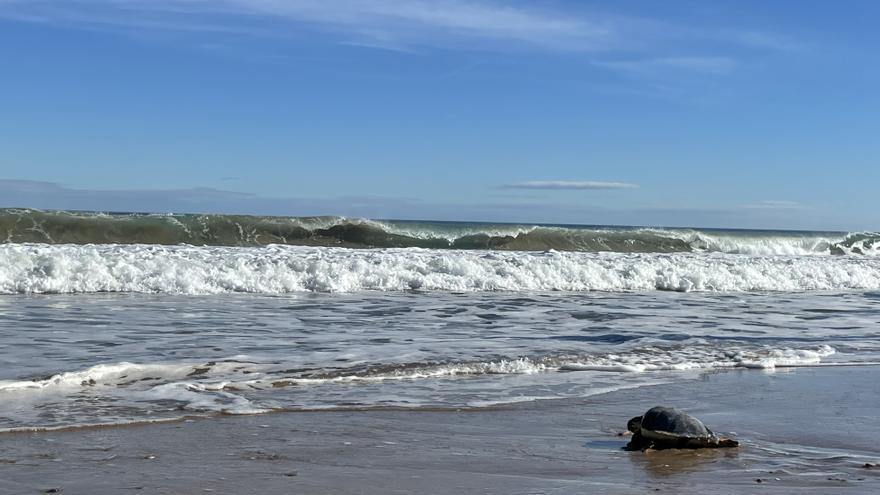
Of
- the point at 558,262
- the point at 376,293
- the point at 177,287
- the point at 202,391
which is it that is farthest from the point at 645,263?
the point at 202,391

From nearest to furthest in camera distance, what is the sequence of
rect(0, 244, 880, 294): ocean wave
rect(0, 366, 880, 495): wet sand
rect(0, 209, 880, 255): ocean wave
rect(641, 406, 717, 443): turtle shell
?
1. rect(0, 366, 880, 495): wet sand
2. rect(641, 406, 717, 443): turtle shell
3. rect(0, 244, 880, 294): ocean wave
4. rect(0, 209, 880, 255): ocean wave

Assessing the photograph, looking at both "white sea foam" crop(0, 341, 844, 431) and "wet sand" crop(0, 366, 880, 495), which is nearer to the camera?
"wet sand" crop(0, 366, 880, 495)

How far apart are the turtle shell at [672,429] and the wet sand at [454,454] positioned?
0.27 ft

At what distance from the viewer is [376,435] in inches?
214

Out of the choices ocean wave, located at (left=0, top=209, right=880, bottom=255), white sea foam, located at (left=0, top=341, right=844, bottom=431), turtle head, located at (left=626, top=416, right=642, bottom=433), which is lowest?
white sea foam, located at (left=0, top=341, right=844, bottom=431)

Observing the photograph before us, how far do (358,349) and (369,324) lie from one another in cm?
203

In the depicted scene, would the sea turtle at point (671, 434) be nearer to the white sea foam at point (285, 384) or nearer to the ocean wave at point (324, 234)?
the white sea foam at point (285, 384)

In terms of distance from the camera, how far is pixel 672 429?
16.8 ft

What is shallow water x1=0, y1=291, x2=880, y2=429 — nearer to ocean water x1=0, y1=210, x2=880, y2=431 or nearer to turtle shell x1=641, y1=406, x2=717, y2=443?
ocean water x1=0, y1=210, x2=880, y2=431

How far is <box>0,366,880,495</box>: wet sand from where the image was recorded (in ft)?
14.2

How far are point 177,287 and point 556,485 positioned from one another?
10774 millimetres

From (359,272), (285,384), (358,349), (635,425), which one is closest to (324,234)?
(359,272)

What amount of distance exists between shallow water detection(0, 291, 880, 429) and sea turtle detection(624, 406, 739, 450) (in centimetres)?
152

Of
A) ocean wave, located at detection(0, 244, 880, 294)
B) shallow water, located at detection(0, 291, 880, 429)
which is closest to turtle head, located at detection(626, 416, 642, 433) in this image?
shallow water, located at detection(0, 291, 880, 429)
